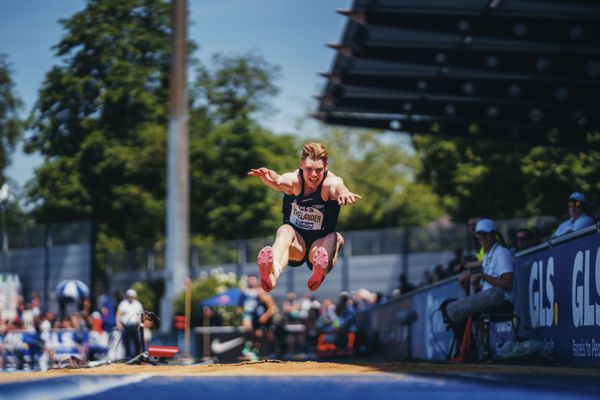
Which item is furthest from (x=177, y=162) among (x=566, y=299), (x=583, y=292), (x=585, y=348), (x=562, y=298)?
(x=585, y=348)

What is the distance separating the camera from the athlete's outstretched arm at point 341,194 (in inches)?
418

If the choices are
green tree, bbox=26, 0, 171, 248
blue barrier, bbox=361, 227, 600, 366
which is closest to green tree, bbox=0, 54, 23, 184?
green tree, bbox=26, 0, 171, 248

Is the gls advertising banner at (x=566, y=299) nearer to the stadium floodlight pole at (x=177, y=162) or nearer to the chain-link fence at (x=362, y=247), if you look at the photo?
the chain-link fence at (x=362, y=247)

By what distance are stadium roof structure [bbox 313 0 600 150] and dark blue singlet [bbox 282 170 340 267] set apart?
7319 millimetres

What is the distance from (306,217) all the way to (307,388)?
17.6 feet

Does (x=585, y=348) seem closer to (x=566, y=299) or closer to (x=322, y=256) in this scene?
(x=566, y=299)

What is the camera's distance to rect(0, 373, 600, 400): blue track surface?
6.10m

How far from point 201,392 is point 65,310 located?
84.4 ft

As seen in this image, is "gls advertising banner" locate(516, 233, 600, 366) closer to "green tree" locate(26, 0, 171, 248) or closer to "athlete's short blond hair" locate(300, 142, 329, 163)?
"athlete's short blond hair" locate(300, 142, 329, 163)

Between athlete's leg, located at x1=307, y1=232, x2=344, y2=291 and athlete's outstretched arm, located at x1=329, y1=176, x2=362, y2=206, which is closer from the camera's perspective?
athlete's outstretched arm, located at x1=329, y1=176, x2=362, y2=206

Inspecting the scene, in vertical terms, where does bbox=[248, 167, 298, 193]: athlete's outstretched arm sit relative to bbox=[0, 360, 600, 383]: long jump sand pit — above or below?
above

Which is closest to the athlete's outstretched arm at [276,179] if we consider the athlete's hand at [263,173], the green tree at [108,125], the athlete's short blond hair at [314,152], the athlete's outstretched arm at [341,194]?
the athlete's hand at [263,173]

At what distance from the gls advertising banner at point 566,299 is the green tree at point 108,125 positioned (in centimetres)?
3914

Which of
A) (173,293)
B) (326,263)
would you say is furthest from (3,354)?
(326,263)
